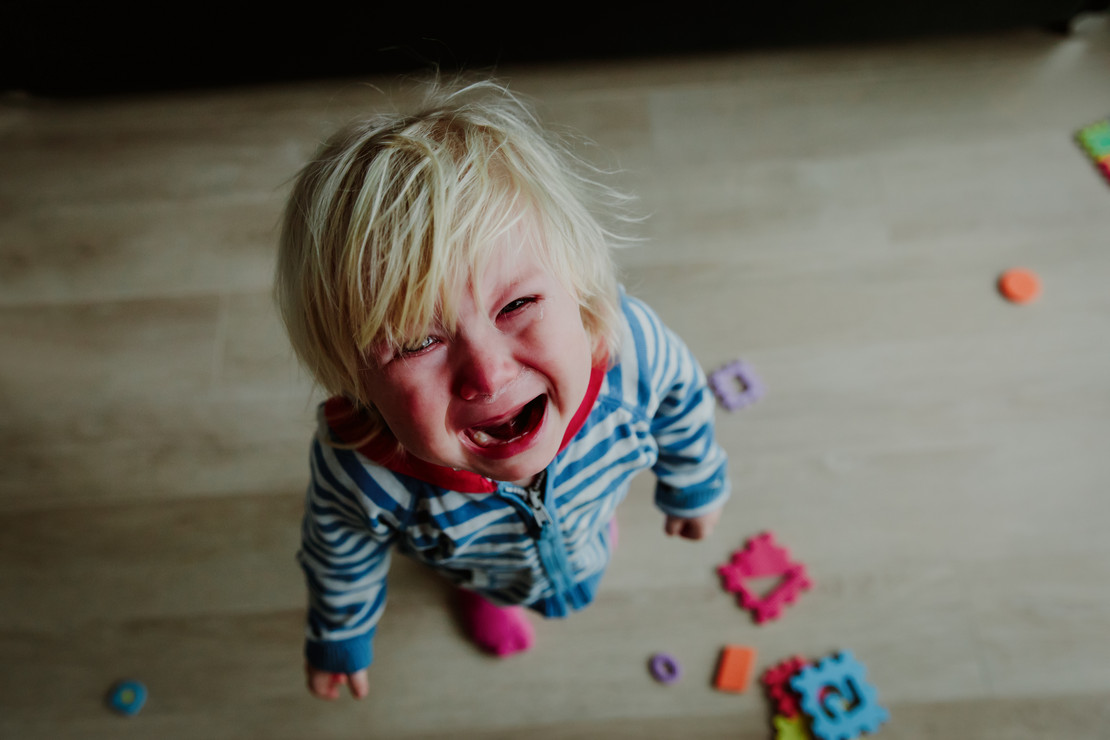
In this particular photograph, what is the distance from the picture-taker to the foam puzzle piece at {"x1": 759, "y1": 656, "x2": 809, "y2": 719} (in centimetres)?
94

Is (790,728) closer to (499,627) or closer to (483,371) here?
(499,627)

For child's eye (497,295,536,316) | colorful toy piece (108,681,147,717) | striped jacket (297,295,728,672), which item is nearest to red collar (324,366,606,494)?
striped jacket (297,295,728,672)

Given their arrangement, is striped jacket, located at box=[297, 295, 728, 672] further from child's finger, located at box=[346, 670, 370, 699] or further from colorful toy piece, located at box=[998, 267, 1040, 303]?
colorful toy piece, located at box=[998, 267, 1040, 303]

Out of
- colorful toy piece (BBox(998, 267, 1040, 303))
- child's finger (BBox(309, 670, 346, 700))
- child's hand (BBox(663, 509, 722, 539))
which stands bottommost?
child's finger (BBox(309, 670, 346, 700))

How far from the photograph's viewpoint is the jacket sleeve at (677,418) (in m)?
0.68

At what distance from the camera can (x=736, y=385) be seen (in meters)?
1.12

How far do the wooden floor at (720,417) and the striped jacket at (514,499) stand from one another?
26 centimetres

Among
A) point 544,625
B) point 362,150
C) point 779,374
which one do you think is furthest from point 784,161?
point 362,150

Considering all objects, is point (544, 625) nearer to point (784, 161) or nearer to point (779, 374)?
point (779, 374)

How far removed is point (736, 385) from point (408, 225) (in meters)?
0.72

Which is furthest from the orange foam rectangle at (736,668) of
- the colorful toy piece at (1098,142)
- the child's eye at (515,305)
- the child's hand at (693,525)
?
the colorful toy piece at (1098,142)

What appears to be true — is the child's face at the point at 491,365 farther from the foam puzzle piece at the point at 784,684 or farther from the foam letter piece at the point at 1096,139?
the foam letter piece at the point at 1096,139

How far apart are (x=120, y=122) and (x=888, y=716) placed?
1483mm

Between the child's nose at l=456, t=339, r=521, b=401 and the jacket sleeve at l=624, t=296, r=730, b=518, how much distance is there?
18 centimetres
